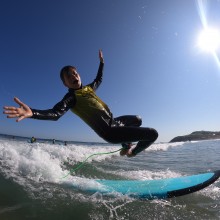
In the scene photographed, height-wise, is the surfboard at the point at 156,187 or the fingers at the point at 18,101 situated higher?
the fingers at the point at 18,101

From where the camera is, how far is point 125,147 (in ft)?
17.4

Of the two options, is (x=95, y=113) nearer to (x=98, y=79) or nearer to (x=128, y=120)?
(x=128, y=120)

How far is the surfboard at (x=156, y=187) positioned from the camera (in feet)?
18.1

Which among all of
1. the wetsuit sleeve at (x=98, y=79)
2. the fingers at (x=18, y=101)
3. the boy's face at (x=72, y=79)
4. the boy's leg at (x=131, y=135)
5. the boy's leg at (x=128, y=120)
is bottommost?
the boy's leg at (x=131, y=135)

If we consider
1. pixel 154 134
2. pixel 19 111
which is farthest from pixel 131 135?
pixel 19 111

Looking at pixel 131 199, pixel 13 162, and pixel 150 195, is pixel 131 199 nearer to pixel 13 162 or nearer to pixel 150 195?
pixel 150 195

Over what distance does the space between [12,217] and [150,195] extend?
119 inches

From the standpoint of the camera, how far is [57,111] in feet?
12.6

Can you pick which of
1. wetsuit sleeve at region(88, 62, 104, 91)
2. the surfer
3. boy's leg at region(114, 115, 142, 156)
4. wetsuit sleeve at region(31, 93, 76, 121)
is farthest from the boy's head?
boy's leg at region(114, 115, 142, 156)

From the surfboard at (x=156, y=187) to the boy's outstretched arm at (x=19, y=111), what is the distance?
3.28 metres

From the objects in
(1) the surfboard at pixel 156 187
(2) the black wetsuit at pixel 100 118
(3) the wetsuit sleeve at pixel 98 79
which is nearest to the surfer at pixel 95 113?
(2) the black wetsuit at pixel 100 118

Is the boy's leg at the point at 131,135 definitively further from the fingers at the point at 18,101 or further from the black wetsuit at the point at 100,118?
the fingers at the point at 18,101

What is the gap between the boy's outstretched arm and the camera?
263cm

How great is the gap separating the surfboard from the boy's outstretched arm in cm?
328
